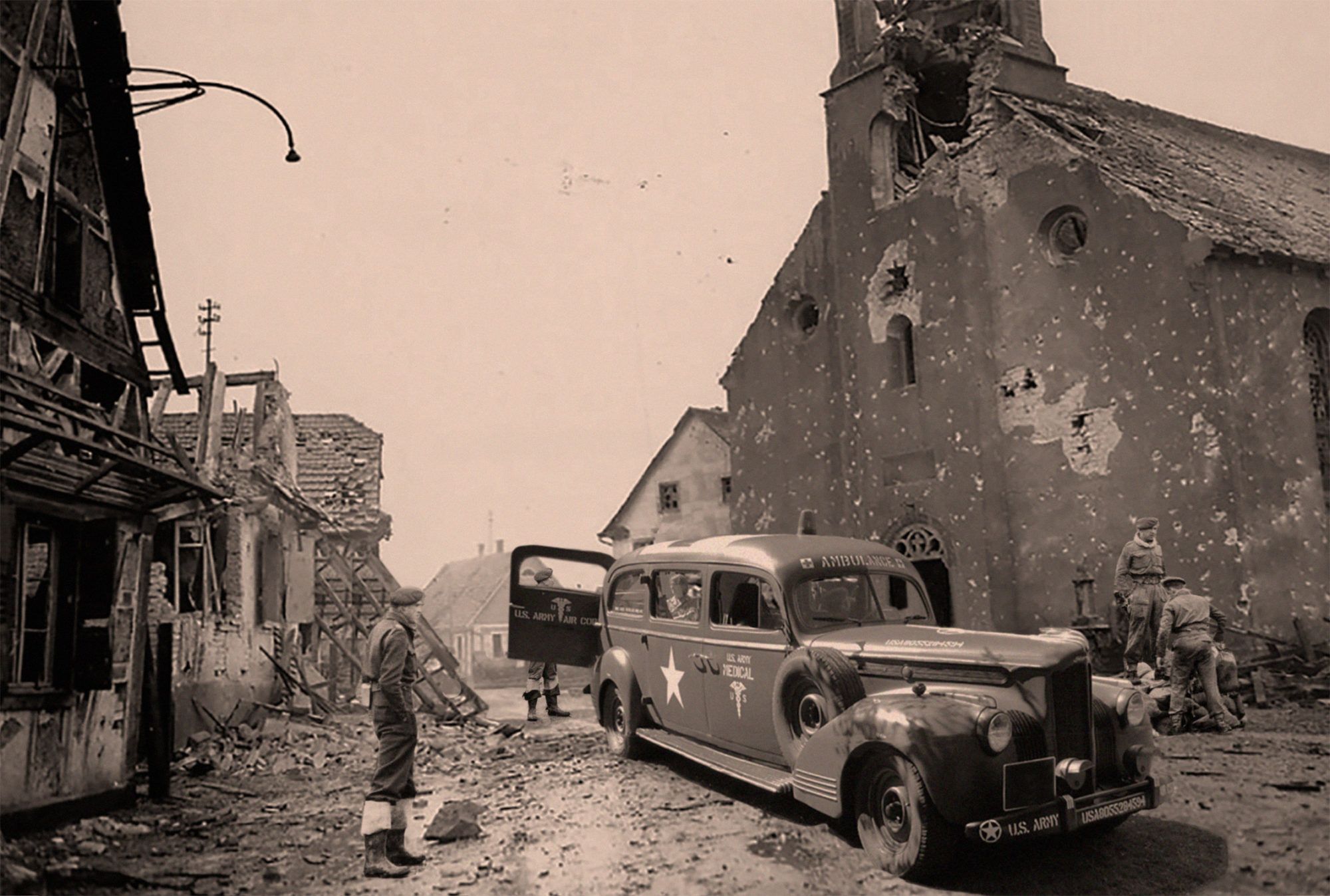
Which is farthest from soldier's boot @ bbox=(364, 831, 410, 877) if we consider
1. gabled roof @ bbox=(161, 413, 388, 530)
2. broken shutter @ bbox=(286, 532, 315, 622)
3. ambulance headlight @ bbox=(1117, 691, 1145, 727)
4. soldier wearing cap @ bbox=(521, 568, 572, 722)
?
gabled roof @ bbox=(161, 413, 388, 530)

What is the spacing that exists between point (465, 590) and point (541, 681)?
3931 centimetres

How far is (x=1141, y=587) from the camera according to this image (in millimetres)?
10758

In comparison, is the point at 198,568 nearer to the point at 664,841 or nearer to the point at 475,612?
the point at 664,841

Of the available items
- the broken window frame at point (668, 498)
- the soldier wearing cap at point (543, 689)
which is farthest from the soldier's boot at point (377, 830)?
the broken window frame at point (668, 498)

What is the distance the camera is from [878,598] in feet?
24.9

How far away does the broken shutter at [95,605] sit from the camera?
8062 millimetres

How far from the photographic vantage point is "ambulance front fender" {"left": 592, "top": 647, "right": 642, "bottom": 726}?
916cm

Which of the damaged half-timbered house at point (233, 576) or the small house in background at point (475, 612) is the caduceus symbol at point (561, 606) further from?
the small house in background at point (475, 612)

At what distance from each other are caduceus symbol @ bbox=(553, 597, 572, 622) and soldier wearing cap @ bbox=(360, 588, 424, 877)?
13.3 feet

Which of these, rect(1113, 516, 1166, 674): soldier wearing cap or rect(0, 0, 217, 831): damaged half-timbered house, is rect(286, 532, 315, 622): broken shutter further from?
rect(1113, 516, 1166, 674): soldier wearing cap

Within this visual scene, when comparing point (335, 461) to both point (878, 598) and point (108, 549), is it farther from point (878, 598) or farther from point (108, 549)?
point (878, 598)

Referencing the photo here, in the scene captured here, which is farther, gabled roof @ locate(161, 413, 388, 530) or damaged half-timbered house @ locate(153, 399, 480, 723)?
gabled roof @ locate(161, 413, 388, 530)

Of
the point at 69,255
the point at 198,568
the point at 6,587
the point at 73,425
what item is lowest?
the point at 6,587

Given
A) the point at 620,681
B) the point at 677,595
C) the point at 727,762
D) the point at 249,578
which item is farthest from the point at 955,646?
the point at 249,578
